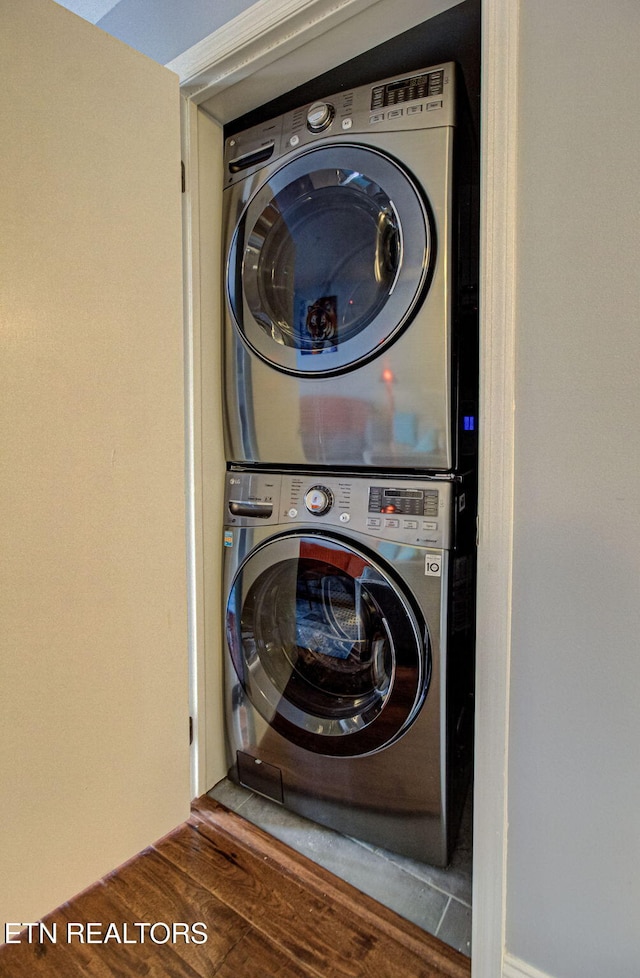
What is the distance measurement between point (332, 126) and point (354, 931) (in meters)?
1.85

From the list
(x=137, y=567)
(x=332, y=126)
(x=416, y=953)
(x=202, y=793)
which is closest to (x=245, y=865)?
(x=202, y=793)

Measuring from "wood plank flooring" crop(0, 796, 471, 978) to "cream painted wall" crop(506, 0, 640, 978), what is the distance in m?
0.34

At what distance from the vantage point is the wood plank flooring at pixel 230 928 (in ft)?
3.22

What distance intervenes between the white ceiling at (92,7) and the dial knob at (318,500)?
1545 mm

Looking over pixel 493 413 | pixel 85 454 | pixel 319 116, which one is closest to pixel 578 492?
pixel 493 413

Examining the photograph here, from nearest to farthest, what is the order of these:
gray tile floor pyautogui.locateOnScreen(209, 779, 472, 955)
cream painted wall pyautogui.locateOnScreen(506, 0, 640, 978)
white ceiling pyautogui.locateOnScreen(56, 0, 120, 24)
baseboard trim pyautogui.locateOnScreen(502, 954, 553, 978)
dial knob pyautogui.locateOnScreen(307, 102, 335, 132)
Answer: cream painted wall pyautogui.locateOnScreen(506, 0, 640, 978) → baseboard trim pyautogui.locateOnScreen(502, 954, 553, 978) → gray tile floor pyautogui.locateOnScreen(209, 779, 472, 955) → dial knob pyautogui.locateOnScreen(307, 102, 335, 132) → white ceiling pyautogui.locateOnScreen(56, 0, 120, 24)

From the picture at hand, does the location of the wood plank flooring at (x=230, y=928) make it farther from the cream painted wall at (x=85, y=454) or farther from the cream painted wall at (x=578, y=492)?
the cream painted wall at (x=578, y=492)

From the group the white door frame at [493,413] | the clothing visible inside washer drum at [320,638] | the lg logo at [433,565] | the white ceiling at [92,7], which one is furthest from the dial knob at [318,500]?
the white ceiling at [92,7]

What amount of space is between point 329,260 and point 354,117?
1.05ft

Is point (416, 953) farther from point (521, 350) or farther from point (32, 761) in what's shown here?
point (521, 350)

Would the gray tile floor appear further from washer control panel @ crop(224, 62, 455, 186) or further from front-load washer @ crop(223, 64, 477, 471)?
washer control panel @ crop(224, 62, 455, 186)

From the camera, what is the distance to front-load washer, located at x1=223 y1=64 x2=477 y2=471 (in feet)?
3.52

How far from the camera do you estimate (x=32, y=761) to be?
1.01 metres

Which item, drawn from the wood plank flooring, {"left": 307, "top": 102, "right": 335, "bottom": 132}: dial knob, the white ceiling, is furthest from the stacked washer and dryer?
the white ceiling
